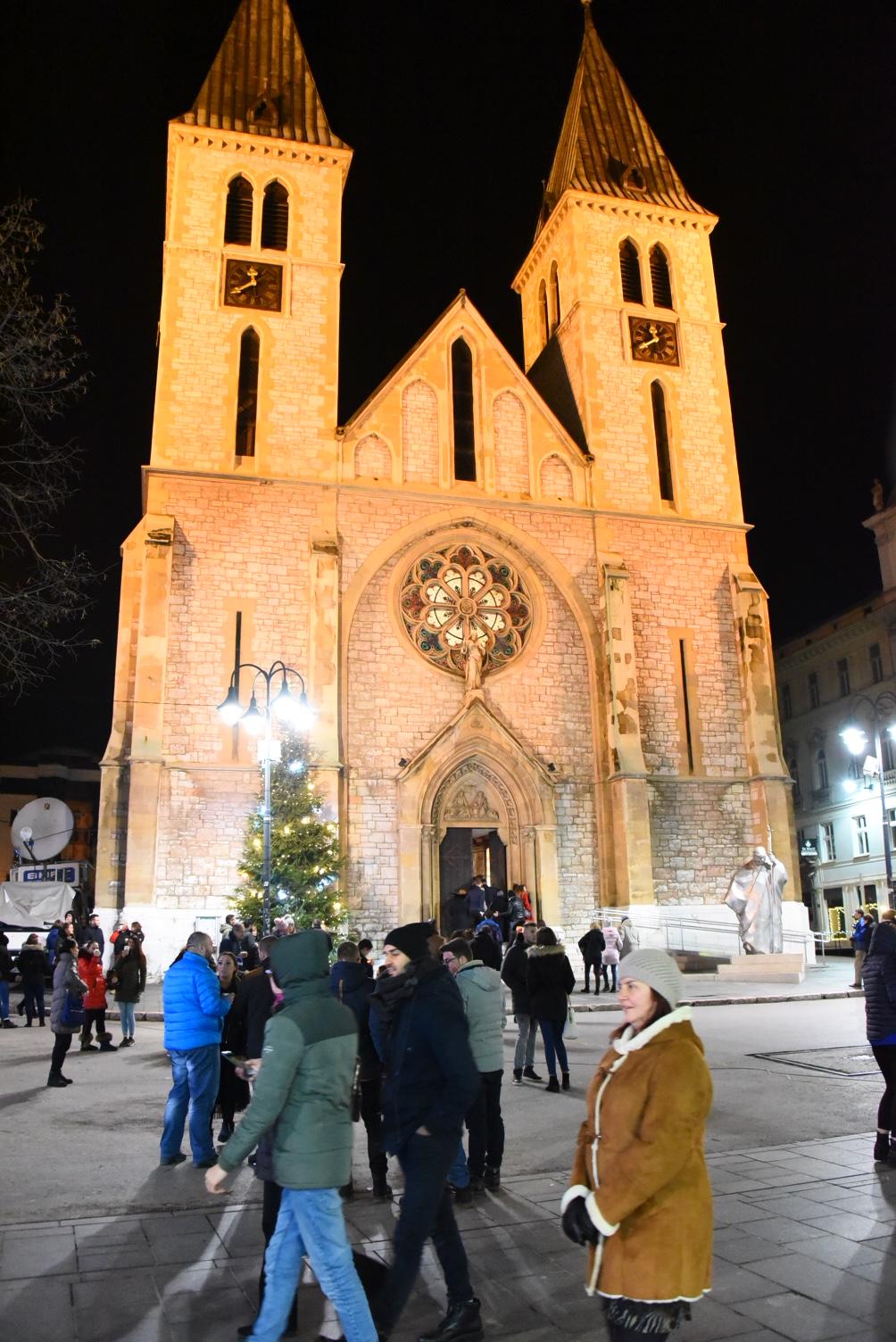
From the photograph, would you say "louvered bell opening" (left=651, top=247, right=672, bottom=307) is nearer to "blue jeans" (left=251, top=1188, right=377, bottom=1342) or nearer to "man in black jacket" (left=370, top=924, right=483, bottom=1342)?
"man in black jacket" (left=370, top=924, right=483, bottom=1342)

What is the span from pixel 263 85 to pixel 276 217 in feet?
15.8

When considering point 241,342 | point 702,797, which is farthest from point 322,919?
point 241,342

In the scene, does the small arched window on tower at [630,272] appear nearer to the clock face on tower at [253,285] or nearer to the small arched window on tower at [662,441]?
the small arched window on tower at [662,441]

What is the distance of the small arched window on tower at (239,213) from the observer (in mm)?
25734

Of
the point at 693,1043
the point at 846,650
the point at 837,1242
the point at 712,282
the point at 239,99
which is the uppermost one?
the point at 239,99

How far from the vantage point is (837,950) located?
3778 centimetres

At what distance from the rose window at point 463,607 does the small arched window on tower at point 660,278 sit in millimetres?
10049

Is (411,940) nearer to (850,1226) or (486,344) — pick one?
(850,1226)

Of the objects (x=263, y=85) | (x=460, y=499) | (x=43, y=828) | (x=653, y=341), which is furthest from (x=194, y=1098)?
(x=263, y=85)

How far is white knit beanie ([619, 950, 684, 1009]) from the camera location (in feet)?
10.2

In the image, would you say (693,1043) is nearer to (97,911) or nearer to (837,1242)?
(837,1242)

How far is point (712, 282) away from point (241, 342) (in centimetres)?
1384

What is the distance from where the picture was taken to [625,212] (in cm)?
2878

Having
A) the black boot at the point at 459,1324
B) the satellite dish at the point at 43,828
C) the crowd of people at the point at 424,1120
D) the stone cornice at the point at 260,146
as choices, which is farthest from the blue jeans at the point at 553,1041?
the satellite dish at the point at 43,828
